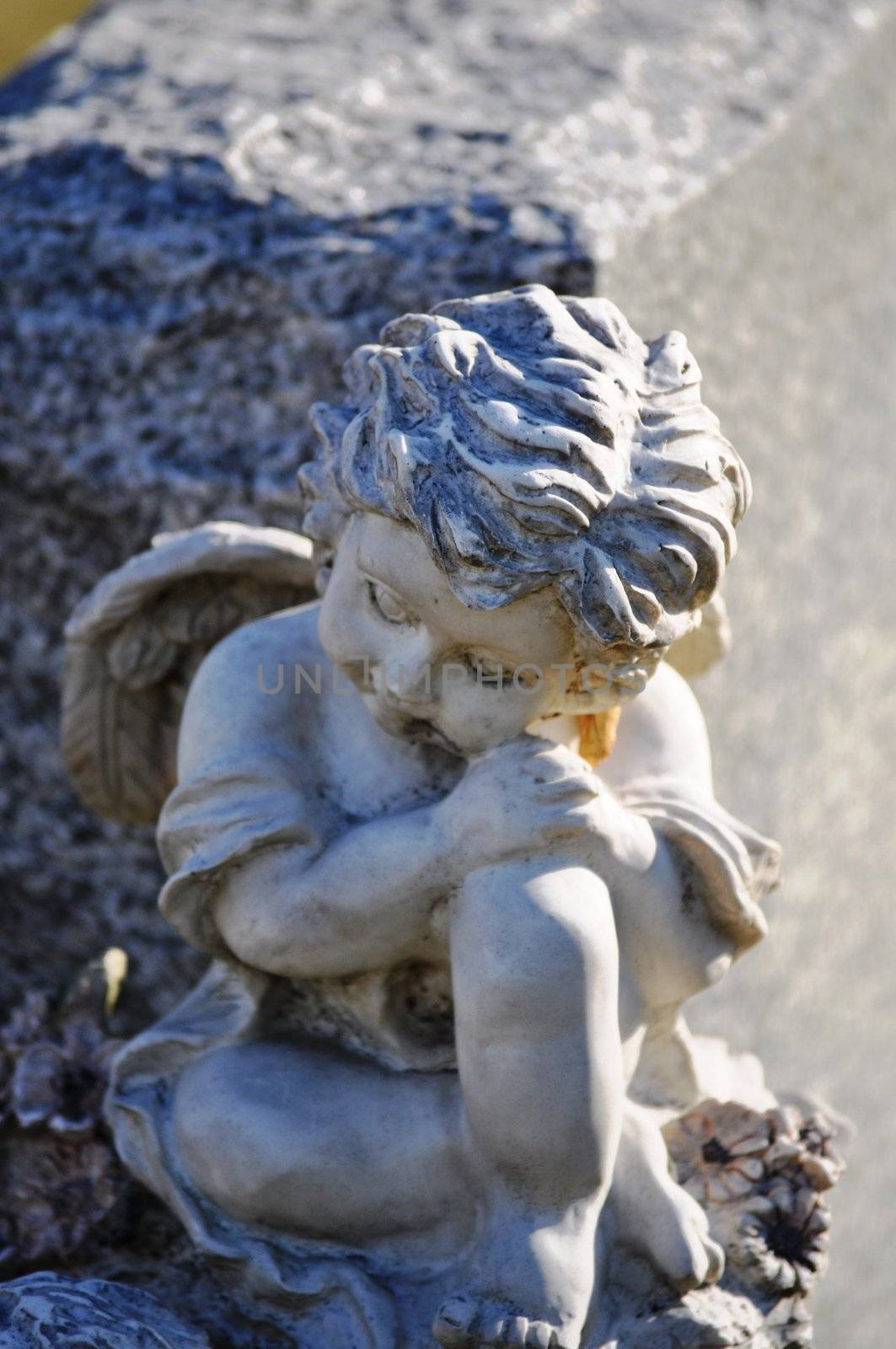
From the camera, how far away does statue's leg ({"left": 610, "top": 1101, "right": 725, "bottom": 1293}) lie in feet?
4.57

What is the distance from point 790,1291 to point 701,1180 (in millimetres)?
121

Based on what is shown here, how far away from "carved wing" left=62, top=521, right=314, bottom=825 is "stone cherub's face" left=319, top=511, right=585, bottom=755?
31 centimetres

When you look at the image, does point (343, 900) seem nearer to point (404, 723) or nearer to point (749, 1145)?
point (404, 723)

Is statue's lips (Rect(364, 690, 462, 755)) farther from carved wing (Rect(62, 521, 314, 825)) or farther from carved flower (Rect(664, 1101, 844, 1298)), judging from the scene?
carved flower (Rect(664, 1101, 844, 1298))

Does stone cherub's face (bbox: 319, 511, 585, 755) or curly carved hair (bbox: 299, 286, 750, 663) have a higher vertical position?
curly carved hair (bbox: 299, 286, 750, 663)

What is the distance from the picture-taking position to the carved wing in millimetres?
1668

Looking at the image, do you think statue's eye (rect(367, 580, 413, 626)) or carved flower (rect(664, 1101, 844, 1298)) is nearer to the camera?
statue's eye (rect(367, 580, 413, 626))

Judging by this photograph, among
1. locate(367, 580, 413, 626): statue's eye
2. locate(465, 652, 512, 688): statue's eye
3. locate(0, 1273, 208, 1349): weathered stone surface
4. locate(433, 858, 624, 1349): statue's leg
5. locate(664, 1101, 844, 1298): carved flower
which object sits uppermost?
locate(367, 580, 413, 626): statue's eye

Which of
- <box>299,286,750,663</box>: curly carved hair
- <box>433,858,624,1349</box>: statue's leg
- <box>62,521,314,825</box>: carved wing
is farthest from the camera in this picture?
<box>62,521,314,825</box>: carved wing

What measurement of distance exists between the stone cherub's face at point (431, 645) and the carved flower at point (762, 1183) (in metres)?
0.45

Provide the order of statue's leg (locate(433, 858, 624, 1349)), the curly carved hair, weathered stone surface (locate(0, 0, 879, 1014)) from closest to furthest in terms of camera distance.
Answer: the curly carved hair < statue's leg (locate(433, 858, 624, 1349)) < weathered stone surface (locate(0, 0, 879, 1014))

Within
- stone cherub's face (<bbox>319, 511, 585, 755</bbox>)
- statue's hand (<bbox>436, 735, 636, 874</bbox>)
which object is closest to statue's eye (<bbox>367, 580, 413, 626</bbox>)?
stone cherub's face (<bbox>319, 511, 585, 755</bbox>)

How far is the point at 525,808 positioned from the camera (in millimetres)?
1315

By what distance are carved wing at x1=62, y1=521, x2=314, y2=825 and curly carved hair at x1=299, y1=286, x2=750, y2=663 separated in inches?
14.8
